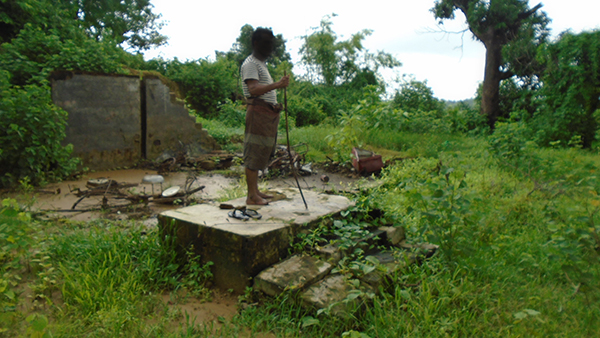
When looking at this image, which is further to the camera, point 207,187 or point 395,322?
point 207,187

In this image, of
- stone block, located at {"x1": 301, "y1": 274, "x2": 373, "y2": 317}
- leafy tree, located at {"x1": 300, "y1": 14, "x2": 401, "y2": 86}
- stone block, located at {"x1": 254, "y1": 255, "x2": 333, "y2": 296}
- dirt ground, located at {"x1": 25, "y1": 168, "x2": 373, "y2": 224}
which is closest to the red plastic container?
dirt ground, located at {"x1": 25, "y1": 168, "x2": 373, "y2": 224}

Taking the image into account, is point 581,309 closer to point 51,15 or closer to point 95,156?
point 95,156

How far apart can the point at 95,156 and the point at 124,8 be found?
→ 1529 cm

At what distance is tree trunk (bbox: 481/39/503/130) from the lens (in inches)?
574

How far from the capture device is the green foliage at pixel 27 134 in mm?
5641

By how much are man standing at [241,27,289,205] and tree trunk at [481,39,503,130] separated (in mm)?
13402

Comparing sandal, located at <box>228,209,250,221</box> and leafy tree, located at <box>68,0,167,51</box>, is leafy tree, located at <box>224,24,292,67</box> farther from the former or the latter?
sandal, located at <box>228,209,250,221</box>

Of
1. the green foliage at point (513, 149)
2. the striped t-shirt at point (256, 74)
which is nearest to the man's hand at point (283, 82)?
the striped t-shirt at point (256, 74)

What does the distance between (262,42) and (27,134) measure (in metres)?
4.35

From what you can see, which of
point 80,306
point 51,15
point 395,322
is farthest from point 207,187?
point 51,15

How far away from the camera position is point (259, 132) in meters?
3.86

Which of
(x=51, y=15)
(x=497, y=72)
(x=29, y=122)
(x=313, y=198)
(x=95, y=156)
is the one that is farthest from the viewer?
(x=497, y=72)

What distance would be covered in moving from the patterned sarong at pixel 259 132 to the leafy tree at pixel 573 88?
9074mm

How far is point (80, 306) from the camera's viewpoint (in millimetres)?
2688
